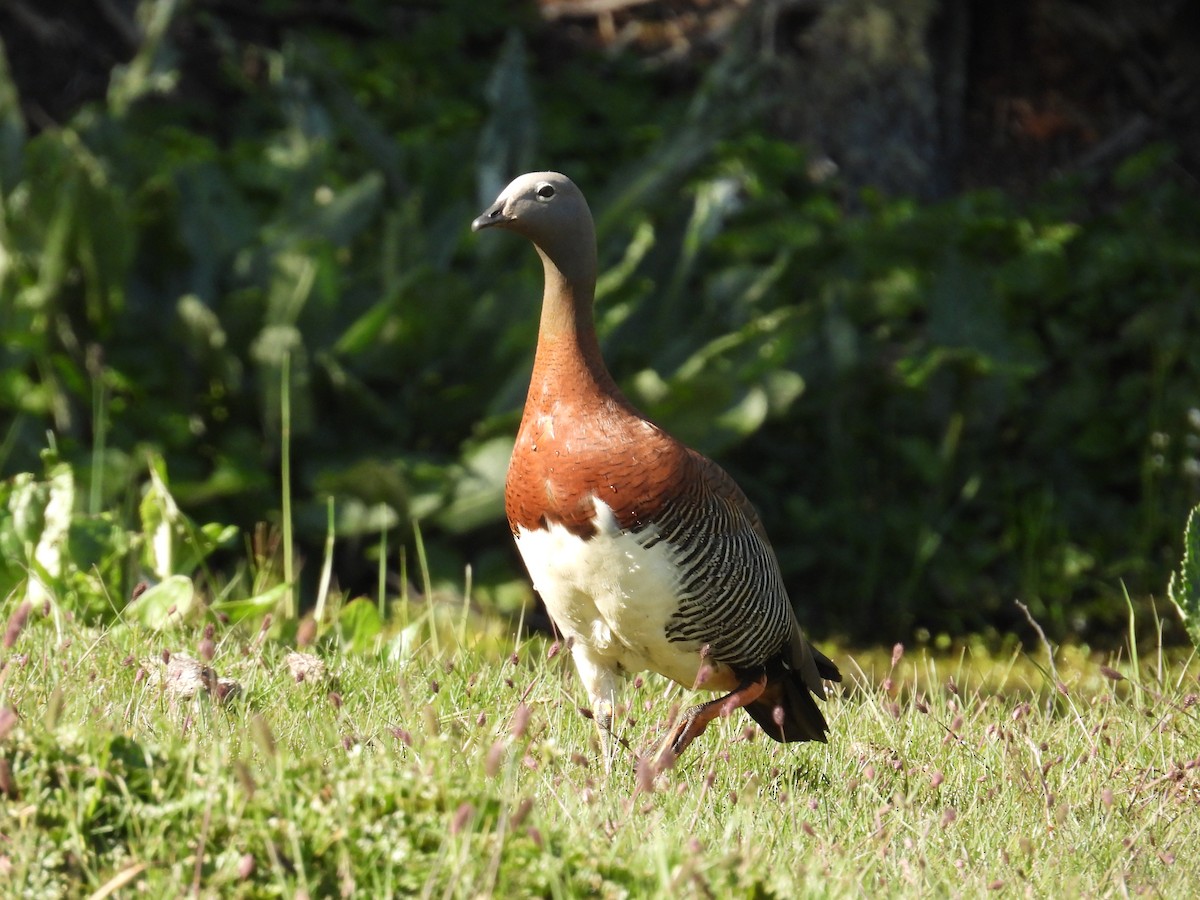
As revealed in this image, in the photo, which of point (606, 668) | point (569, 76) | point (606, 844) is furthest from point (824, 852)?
point (569, 76)

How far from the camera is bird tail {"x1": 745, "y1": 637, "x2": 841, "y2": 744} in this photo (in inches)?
156

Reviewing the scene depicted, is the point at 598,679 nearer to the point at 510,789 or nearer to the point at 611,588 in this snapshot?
the point at 611,588

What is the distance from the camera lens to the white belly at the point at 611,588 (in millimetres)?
3580

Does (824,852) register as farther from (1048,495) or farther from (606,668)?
(1048,495)

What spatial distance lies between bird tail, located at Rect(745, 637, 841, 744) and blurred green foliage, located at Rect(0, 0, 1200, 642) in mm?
2407

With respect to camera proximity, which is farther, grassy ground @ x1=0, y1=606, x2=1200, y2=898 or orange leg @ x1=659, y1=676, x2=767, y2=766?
orange leg @ x1=659, y1=676, x2=767, y2=766

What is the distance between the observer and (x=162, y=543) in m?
4.71

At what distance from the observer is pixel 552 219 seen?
3730 millimetres

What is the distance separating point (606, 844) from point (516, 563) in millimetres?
4240

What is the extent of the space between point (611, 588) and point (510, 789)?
3.64ft

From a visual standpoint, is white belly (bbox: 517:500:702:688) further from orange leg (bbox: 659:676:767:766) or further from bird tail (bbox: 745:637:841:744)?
bird tail (bbox: 745:637:841:744)

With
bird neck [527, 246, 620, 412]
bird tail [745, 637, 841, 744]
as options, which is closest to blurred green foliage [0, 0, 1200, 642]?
bird tail [745, 637, 841, 744]

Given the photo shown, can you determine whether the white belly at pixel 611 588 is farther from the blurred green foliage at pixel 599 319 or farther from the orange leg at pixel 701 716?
the blurred green foliage at pixel 599 319


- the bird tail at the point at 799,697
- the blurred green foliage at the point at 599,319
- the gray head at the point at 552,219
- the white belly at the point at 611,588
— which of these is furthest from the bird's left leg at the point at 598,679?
the blurred green foliage at the point at 599,319
